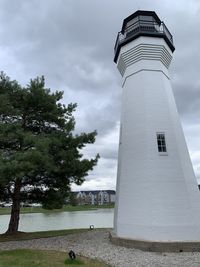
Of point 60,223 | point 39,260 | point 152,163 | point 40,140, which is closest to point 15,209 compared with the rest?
point 40,140

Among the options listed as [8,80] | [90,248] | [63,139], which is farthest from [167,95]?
[8,80]

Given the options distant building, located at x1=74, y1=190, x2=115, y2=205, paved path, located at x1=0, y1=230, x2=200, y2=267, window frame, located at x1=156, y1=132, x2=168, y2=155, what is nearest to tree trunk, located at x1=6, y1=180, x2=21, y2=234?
paved path, located at x1=0, y1=230, x2=200, y2=267

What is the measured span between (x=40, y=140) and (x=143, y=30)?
21.0ft

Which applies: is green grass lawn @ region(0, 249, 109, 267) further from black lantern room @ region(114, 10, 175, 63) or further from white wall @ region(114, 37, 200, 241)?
black lantern room @ region(114, 10, 175, 63)

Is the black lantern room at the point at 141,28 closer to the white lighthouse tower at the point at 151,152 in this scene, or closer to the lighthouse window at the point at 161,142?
the white lighthouse tower at the point at 151,152

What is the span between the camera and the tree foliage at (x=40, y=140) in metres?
12.8

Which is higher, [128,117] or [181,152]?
[128,117]

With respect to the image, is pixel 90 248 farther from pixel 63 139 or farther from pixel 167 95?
pixel 167 95

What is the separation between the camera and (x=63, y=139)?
1344cm

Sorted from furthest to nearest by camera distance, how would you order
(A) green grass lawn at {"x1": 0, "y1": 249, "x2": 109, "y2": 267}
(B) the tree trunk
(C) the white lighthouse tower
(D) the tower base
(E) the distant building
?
(E) the distant building → (B) the tree trunk → (C) the white lighthouse tower → (D) the tower base → (A) green grass lawn at {"x1": 0, "y1": 249, "x2": 109, "y2": 267}

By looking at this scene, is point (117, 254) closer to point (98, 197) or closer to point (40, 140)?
point (40, 140)

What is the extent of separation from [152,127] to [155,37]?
12.9ft

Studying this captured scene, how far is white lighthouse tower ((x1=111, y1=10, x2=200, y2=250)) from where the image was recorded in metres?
9.99

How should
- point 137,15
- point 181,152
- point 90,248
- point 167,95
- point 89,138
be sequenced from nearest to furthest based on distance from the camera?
point 90,248 < point 181,152 < point 167,95 < point 137,15 < point 89,138
